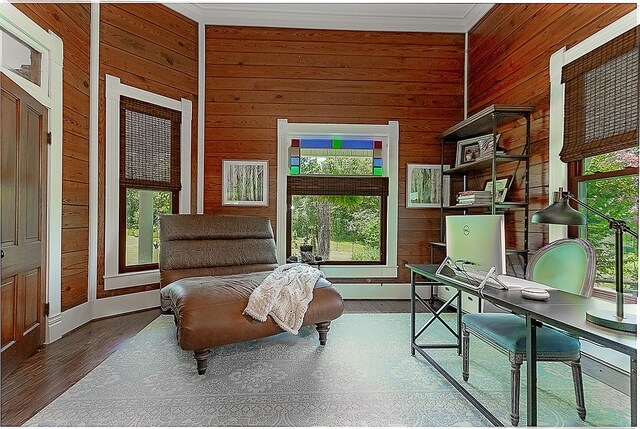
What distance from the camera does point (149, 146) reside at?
13.0ft

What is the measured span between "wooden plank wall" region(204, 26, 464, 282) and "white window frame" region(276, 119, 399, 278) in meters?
0.08

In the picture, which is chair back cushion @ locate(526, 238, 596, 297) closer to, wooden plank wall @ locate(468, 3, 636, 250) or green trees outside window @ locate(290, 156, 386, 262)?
wooden plank wall @ locate(468, 3, 636, 250)

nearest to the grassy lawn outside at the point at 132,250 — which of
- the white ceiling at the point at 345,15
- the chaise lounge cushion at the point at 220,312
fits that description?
the chaise lounge cushion at the point at 220,312

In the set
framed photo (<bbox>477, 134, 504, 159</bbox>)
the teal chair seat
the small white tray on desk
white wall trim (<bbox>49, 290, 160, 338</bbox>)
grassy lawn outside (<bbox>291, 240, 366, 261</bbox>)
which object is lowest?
white wall trim (<bbox>49, 290, 160, 338</bbox>)

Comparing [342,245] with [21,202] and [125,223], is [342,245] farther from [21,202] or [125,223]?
[21,202]

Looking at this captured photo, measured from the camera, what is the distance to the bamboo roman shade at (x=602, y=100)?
2.26 meters

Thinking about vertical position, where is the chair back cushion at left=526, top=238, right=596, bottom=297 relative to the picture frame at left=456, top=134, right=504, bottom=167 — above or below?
below

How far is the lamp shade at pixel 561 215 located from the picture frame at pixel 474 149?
1.94 m

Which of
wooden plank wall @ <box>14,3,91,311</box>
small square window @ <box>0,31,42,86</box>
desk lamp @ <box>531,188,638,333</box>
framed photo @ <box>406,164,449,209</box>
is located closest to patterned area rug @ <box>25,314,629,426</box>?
desk lamp @ <box>531,188,638,333</box>

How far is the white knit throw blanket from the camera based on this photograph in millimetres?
2486

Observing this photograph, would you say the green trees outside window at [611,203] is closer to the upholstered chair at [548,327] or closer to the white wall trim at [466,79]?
the upholstered chair at [548,327]

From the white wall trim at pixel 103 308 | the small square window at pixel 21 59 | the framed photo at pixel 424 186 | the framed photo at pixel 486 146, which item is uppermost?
the small square window at pixel 21 59

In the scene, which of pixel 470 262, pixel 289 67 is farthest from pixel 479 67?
pixel 470 262

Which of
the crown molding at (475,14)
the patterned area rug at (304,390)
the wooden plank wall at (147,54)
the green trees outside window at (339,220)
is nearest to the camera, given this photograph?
the patterned area rug at (304,390)
